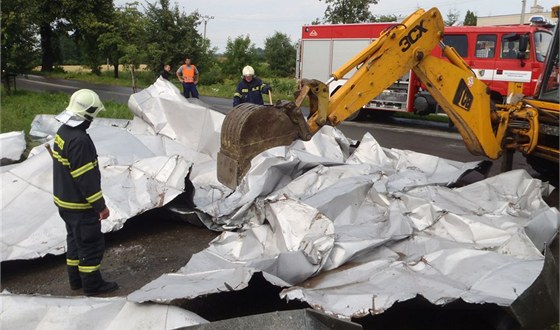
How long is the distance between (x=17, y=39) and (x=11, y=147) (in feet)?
39.4

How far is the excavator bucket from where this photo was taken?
450cm

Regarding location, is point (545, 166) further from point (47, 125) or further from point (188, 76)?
point (188, 76)

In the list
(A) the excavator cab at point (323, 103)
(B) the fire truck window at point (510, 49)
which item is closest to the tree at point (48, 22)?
(B) the fire truck window at point (510, 49)

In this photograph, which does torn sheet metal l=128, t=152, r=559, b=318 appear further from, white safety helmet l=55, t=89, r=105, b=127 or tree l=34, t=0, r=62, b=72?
tree l=34, t=0, r=62, b=72

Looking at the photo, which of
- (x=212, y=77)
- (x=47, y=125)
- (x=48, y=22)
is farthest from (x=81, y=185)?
(x=48, y=22)

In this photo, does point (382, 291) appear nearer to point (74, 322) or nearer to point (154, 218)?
point (74, 322)

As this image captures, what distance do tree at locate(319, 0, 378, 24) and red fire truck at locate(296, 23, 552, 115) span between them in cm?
1036

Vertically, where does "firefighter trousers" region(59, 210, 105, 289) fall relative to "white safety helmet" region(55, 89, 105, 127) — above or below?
below

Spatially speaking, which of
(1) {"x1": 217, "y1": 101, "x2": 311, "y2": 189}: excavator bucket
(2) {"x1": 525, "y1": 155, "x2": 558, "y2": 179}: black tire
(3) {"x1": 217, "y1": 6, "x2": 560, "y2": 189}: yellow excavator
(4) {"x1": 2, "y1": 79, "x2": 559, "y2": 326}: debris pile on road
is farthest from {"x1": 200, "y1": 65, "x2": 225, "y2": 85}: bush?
(1) {"x1": 217, "y1": 101, "x2": 311, "y2": 189}: excavator bucket

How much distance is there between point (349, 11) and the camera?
25.1 metres

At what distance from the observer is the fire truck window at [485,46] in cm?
1187

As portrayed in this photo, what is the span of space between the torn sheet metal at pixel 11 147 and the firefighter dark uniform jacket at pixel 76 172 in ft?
11.5

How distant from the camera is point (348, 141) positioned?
24.1ft

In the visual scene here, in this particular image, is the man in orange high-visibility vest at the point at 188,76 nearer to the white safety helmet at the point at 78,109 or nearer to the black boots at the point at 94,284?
the white safety helmet at the point at 78,109
